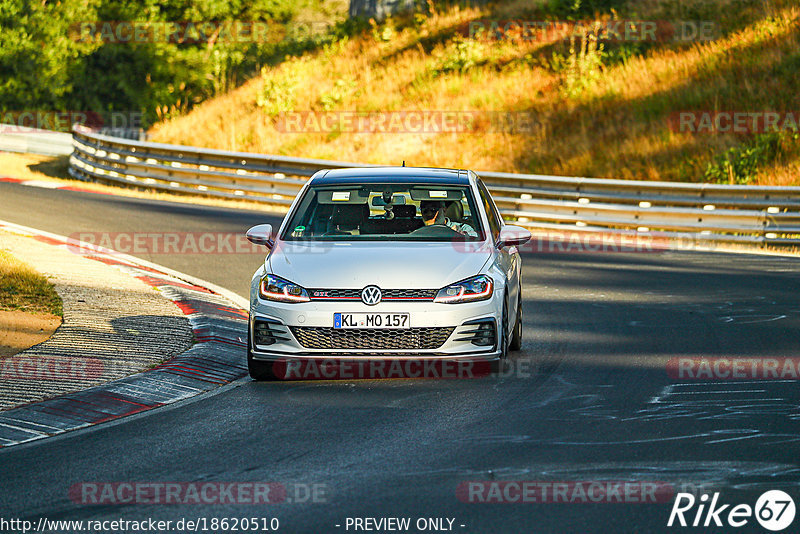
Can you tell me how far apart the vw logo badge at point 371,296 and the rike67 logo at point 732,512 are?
3.41 m

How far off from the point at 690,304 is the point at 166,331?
6020mm

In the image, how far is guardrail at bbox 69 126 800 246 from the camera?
20828 mm

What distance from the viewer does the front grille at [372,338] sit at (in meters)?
9.10

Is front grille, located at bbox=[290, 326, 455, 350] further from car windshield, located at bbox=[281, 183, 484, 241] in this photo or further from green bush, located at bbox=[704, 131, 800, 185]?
green bush, located at bbox=[704, 131, 800, 185]

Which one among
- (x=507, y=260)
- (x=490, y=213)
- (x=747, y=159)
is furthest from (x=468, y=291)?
(x=747, y=159)

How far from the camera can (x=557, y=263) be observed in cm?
1789

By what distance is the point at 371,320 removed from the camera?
29.7 ft

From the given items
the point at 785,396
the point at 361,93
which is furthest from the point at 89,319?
the point at 361,93

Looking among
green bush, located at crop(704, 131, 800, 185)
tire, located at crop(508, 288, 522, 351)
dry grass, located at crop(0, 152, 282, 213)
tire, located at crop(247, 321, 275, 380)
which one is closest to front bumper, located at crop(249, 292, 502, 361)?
tire, located at crop(247, 321, 275, 380)

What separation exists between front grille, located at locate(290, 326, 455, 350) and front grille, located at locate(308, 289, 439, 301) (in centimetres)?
24

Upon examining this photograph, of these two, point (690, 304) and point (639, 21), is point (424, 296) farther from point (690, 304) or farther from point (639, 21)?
point (639, 21)

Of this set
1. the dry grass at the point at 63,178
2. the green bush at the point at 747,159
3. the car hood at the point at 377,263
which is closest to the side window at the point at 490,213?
the car hood at the point at 377,263

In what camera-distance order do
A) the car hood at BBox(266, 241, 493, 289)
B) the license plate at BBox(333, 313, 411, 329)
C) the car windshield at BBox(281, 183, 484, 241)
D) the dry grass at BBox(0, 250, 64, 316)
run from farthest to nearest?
the dry grass at BBox(0, 250, 64, 316), the car windshield at BBox(281, 183, 484, 241), the car hood at BBox(266, 241, 493, 289), the license plate at BBox(333, 313, 411, 329)

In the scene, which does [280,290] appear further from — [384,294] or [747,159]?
[747,159]
